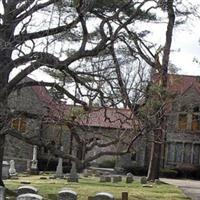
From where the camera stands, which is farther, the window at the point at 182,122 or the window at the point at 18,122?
the window at the point at 182,122

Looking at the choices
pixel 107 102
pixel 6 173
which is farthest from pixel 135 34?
pixel 6 173

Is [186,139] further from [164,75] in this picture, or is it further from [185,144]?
[164,75]

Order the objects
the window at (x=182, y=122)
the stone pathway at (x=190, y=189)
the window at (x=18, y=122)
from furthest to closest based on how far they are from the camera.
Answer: the window at (x=182, y=122)
the stone pathway at (x=190, y=189)
the window at (x=18, y=122)

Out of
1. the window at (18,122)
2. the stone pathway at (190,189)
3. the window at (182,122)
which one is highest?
the window at (182,122)

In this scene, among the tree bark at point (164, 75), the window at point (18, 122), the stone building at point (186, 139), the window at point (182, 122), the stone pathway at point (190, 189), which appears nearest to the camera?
the window at point (18, 122)

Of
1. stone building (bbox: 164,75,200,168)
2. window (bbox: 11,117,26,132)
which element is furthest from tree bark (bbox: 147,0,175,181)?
stone building (bbox: 164,75,200,168)

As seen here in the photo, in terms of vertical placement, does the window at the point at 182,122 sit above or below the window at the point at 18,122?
above

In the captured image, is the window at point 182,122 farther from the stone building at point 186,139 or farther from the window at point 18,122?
the window at point 18,122

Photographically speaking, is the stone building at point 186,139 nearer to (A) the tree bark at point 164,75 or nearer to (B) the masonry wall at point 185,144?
(B) the masonry wall at point 185,144

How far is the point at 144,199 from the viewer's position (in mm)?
24656

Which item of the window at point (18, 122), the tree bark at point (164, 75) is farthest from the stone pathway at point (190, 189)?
the window at point (18, 122)

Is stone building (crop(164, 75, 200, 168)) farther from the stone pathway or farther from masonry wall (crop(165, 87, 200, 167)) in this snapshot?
the stone pathway

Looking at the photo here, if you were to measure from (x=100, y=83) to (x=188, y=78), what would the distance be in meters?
41.9

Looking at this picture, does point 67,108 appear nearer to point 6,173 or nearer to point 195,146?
point 6,173
